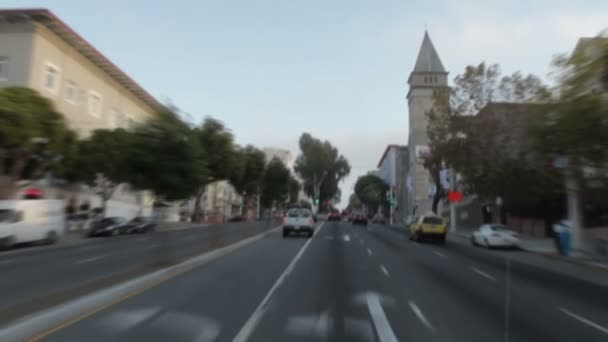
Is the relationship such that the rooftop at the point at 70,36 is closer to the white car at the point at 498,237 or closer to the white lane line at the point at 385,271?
the white lane line at the point at 385,271

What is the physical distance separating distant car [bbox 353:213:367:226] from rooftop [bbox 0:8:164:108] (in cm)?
2831

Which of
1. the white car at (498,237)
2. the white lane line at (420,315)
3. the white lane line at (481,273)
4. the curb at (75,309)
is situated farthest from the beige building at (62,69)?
the white lane line at (420,315)

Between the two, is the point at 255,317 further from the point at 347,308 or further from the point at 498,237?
the point at 498,237

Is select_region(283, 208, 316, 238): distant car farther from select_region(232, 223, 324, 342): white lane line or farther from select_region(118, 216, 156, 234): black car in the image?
select_region(232, 223, 324, 342): white lane line

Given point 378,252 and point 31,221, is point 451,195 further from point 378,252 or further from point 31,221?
point 31,221

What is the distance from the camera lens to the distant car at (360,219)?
59781 millimetres

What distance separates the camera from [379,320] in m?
8.31

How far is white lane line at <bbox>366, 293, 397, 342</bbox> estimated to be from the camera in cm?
722

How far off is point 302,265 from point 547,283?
695 centimetres

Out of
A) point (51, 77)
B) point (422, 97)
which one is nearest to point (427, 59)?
point (422, 97)

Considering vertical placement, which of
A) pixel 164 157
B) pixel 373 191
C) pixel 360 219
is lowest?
pixel 360 219

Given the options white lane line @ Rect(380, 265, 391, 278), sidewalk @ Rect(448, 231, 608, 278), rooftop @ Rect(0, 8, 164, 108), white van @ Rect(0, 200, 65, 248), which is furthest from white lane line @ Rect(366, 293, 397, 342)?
rooftop @ Rect(0, 8, 164, 108)

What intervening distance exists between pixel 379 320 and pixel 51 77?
34714 millimetres

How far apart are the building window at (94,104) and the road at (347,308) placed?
102ft
